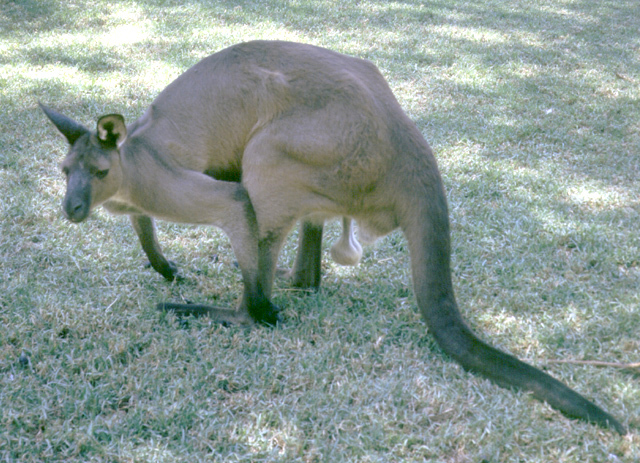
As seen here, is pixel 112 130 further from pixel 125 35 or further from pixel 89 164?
pixel 125 35

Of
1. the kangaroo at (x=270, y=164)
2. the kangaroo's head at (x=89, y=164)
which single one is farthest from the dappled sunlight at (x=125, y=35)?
the kangaroo's head at (x=89, y=164)

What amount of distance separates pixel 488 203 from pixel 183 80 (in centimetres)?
219

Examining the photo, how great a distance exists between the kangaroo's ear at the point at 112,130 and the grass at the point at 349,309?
2.72 ft

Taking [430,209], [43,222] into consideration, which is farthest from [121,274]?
[430,209]

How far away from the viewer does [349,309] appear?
3.17 meters

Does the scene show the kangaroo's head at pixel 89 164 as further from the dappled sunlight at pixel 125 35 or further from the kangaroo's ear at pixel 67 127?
the dappled sunlight at pixel 125 35

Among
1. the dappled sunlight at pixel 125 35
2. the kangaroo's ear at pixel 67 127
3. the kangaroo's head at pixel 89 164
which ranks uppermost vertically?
the kangaroo's ear at pixel 67 127

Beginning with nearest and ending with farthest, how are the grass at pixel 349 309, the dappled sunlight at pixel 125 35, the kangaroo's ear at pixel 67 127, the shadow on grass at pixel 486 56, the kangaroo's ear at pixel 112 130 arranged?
1. the grass at pixel 349 309
2. the kangaroo's ear at pixel 112 130
3. the kangaroo's ear at pixel 67 127
4. the shadow on grass at pixel 486 56
5. the dappled sunlight at pixel 125 35

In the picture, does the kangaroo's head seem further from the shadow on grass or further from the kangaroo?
the shadow on grass

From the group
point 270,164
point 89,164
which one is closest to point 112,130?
point 89,164

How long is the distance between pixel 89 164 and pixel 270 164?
803mm

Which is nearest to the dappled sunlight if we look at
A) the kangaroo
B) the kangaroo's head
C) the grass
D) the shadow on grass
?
the shadow on grass

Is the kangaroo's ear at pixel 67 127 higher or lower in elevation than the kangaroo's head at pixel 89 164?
higher

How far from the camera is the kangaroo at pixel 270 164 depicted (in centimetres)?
274
